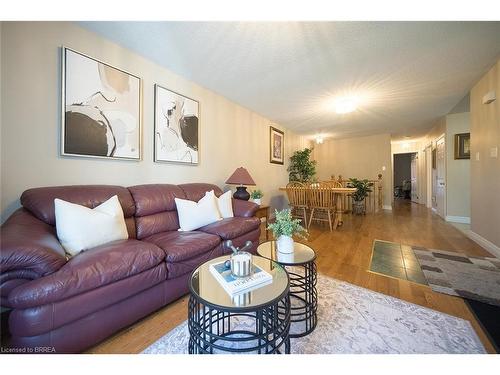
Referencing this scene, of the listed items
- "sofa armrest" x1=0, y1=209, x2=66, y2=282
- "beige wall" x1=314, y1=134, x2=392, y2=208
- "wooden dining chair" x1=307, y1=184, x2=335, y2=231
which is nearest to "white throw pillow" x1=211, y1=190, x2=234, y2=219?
"sofa armrest" x1=0, y1=209, x2=66, y2=282

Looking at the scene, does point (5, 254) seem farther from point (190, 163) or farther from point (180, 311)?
point (190, 163)

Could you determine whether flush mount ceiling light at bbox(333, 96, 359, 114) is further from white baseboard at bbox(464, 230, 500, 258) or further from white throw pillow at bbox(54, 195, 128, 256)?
white throw pillow at bbox(54, 195, 128, 256)

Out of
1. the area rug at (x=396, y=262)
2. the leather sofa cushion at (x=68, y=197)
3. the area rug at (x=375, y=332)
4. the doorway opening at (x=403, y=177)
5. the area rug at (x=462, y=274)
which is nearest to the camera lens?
the area rug at (x=375, y=332)

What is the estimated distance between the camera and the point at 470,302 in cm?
147

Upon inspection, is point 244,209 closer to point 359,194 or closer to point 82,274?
point 82,274

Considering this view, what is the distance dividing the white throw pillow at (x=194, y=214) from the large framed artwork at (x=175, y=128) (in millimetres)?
724

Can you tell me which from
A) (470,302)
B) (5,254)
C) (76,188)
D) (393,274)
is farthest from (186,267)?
(470,302)

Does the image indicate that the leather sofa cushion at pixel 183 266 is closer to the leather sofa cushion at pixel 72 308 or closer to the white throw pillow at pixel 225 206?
the leather sofa cushion at pixel 72 308

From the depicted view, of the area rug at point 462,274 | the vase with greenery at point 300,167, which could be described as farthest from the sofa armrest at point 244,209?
the vase with greenery at point 300,167

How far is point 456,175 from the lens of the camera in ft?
13.2

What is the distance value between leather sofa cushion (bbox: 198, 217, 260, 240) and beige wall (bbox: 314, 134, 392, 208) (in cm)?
524

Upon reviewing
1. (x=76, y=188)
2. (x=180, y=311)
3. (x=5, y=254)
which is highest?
(x=76, y=188)

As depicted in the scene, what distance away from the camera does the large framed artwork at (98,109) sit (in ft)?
5.45

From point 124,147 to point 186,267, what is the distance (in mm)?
1431
